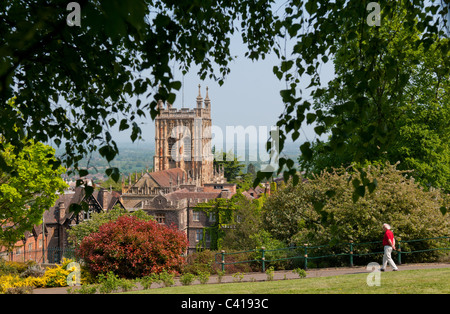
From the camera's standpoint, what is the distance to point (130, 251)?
55.2ft

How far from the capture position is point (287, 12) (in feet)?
16.8

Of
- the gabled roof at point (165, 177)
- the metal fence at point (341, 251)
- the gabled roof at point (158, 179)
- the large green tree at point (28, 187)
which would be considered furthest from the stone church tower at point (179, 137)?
the metal fence at point (341, 251)

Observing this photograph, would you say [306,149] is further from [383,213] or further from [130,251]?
[383,213]

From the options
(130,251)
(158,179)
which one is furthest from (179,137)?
(130,251)

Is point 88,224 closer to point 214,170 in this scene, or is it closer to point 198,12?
point 198,12

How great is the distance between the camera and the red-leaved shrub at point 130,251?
16734mm

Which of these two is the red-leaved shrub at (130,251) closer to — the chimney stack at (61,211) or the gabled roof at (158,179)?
the chimney stack at (61,211)

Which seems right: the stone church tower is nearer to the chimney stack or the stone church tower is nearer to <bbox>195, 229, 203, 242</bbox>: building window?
<bbox>195, 229, 203, 242</bbox>: building window

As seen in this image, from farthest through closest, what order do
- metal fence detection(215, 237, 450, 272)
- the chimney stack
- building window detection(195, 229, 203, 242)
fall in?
1. building window detection(195, 229, 203, 242)
2. the chimney stack
3. metal fence detection(215, 237, 450, 272)

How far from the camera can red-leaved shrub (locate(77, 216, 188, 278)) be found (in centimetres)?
1673

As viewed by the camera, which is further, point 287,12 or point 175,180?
point 175,180

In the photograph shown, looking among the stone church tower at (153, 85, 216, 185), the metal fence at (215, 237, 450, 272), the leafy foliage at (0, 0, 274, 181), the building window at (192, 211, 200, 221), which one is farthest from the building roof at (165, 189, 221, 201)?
the stone church tower at (153, 85, 216, 185)
